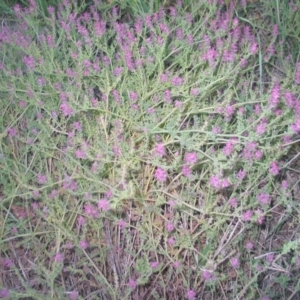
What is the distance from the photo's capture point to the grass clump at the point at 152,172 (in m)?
1.37

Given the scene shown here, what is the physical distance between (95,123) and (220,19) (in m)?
0.64

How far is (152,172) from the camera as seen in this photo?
1.44 metres

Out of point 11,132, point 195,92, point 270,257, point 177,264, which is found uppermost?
point 11,132

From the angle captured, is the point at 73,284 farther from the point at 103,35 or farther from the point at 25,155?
the point at 103,35

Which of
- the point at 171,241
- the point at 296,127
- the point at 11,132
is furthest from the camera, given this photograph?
the point at 11,132

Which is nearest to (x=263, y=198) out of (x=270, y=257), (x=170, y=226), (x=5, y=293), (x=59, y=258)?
(x=270, y=257)

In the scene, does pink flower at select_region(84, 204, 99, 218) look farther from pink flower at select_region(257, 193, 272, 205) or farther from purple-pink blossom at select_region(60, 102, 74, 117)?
pink flower at select_region(257, 193, 272, 205)

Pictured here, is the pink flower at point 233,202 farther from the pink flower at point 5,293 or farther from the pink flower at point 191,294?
the pink flower at point 5,293

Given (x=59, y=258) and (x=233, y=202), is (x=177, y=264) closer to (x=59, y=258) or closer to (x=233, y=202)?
(x=233, y=202)

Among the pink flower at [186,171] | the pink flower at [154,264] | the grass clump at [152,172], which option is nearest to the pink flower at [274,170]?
the grass clump at [152,172]

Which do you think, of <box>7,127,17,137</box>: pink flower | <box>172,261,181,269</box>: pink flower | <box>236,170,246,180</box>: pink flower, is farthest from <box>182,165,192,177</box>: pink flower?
<box>7,127,17,137</box>: pink flower

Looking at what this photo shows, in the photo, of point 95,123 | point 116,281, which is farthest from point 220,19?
point 116,281

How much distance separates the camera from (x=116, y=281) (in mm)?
1374

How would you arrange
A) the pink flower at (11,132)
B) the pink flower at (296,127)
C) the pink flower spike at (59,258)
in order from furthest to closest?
the pink flower at (11,132), the pink flower spike at (59,258), the pink flower at (296,127)
